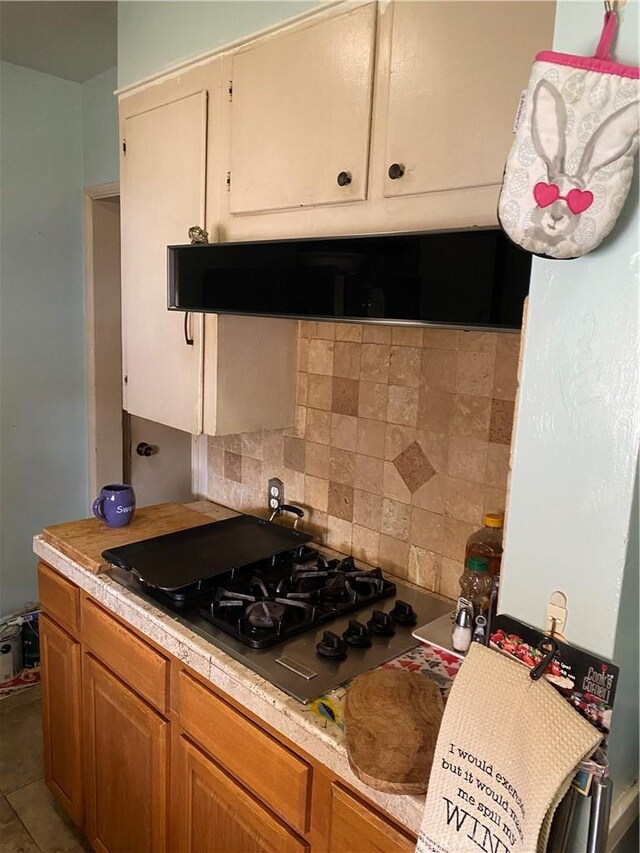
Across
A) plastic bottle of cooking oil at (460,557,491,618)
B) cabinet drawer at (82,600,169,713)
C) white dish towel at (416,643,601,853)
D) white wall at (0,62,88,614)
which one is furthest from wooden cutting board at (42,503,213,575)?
white dish towel at (416,643,601,853)

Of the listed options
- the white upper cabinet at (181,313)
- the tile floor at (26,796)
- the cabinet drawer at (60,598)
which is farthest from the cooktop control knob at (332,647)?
the tile floor at (26,796)

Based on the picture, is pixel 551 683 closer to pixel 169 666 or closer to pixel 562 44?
pixel 562 44

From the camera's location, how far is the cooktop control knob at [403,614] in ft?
4.83

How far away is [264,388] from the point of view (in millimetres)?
1859

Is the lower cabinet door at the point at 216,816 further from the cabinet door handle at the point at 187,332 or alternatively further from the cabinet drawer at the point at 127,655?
the cabinet door handle at the point at 187,332

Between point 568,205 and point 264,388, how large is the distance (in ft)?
4.00

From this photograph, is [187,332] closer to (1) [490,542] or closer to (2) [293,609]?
(2) [293,609]

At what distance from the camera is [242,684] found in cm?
127

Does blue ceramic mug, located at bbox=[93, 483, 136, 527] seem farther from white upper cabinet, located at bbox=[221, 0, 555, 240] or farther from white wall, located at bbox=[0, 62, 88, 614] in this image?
white wall, located at bbox=[0, 62, 88, 614]

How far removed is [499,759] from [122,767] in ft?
4.10

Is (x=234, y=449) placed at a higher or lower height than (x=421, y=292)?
lower

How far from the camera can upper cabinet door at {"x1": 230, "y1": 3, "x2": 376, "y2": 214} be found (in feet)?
4.23

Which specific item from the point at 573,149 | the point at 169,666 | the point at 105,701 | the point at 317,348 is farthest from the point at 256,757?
the point at 573,149

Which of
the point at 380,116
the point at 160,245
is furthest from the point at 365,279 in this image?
the point at 160,245
